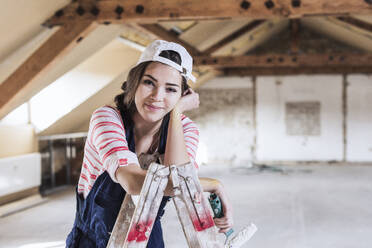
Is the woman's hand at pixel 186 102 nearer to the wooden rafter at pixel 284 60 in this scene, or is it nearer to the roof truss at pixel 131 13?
the roof truss at pixel 131 13

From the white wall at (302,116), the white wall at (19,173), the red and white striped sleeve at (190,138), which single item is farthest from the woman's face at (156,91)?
the white wall at (302,116)

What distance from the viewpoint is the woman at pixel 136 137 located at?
113 cm

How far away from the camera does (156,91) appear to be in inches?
47.3

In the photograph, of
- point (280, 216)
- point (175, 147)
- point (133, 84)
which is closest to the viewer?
point (175, 147)

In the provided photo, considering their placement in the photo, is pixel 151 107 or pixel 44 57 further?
pixel 44 57

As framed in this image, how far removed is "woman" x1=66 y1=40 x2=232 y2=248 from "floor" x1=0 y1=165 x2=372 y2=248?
2391 millimetres

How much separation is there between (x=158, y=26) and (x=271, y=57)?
128 inches

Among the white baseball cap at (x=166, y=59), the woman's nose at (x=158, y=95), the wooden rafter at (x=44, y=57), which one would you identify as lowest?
the woman's nose at (x=158, y=95)

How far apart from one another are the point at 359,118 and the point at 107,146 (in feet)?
31.7

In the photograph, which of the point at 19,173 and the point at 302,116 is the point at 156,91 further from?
the point at 302,116

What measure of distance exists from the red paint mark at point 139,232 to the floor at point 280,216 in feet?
8.61

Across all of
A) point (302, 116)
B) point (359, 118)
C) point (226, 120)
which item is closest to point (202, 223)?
point (226, 120)

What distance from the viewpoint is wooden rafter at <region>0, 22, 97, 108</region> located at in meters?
3.68

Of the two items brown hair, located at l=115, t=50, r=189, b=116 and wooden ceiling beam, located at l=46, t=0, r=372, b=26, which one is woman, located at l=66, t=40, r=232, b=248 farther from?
wooden ceiling beam, located at l=46, t=0, r=372, b=26
